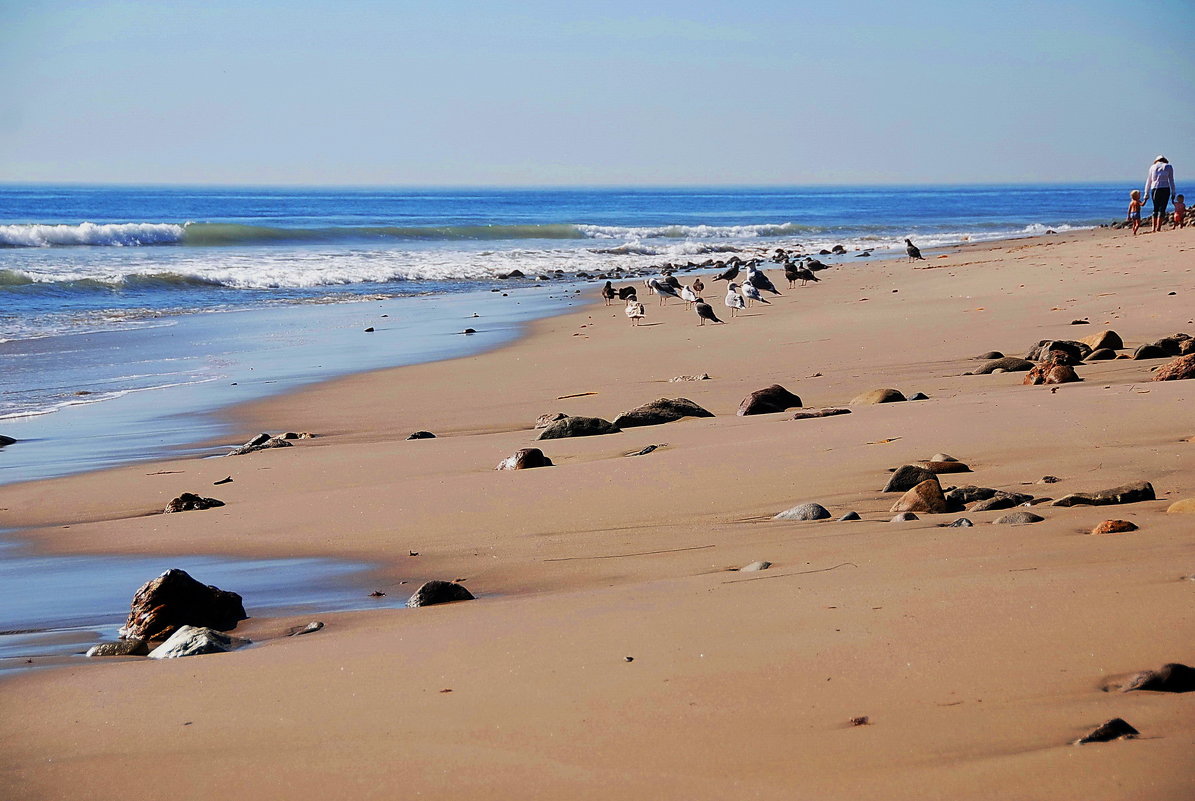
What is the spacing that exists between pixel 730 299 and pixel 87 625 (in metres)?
13.0

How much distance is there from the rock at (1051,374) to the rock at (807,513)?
130 inches

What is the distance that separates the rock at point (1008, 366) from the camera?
25.7 ft

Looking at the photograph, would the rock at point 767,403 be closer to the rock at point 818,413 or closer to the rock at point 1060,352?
the rock at point 818,413

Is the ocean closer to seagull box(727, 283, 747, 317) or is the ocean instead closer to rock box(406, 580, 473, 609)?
seagull box(727, 283, 747, 317)

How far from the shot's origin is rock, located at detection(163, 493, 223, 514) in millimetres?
5785

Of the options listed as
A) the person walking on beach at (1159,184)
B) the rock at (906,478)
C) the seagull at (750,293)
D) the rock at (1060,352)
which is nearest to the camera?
the rock at (906,478)

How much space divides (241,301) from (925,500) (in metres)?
19.4

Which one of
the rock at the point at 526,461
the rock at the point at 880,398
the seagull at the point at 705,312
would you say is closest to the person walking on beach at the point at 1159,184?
the seagull at the point at 705,312

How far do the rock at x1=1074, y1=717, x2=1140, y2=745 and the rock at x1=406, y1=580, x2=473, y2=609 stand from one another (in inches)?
84.4

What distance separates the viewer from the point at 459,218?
62188 millimetres

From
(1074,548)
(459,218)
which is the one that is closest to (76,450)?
(1074,548)

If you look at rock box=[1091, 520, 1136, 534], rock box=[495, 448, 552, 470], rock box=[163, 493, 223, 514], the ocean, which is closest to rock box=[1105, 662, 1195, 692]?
rock box=[1091, 520, 1136, 534]

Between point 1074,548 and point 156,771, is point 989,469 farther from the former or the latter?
point 156,771

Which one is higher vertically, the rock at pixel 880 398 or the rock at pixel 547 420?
the rock at pixel 880 398
